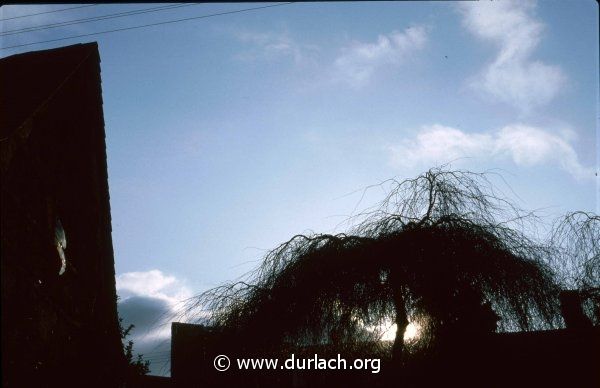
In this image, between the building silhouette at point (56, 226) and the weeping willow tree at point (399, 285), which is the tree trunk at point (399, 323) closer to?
the weeping willow tree at point (399, 285)

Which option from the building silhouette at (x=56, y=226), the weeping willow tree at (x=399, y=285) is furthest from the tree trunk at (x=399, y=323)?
the building silhouette at (x=56, y=226)

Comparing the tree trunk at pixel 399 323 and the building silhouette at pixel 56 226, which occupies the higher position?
the building silhouette at pixel 56 226

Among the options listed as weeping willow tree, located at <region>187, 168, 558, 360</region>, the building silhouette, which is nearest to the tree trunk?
weeping willow tree, located at <region>187, 168, 558, 360</region>

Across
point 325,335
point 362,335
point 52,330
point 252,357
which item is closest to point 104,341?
point 52,330

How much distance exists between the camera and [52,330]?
17.7 feet

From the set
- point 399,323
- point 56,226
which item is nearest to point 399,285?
point 399,323

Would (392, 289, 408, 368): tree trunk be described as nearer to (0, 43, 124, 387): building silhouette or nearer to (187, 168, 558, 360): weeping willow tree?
(187, 168, 558, 360): weeping willow tree

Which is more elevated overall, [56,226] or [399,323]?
Result: [56,226]

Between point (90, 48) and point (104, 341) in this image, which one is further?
point (104, 341)

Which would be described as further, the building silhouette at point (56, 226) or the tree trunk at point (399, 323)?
the tree trunk at point (399, 323)

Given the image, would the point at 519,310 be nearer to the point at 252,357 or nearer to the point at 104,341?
the point at 252,357

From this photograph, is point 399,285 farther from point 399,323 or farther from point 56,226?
point 56,226

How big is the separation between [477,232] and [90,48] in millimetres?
6545

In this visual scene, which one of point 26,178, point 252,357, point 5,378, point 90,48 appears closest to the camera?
point 5,378
